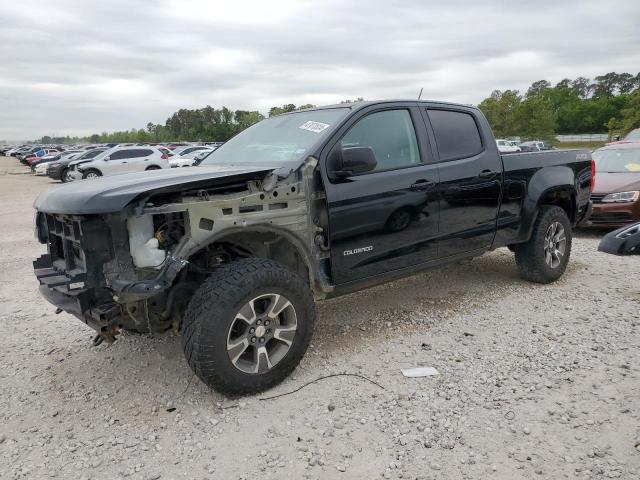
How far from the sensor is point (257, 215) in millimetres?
3352

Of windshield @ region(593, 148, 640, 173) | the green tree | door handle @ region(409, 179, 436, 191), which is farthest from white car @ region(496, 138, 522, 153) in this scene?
the green tree

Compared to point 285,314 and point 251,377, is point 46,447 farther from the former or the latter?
point 285,314

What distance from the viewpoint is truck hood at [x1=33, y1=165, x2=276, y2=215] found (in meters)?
2.84

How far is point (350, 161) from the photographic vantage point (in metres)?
3.56

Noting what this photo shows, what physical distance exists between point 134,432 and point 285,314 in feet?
3.73

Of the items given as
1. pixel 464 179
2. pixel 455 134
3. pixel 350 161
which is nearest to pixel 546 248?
pixel 464 179

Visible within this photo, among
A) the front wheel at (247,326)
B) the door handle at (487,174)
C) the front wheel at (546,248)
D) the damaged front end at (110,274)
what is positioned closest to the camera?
the damaged front end at (110,274)

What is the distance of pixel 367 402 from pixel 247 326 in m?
0.89

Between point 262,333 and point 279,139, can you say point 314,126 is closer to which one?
point 279,139

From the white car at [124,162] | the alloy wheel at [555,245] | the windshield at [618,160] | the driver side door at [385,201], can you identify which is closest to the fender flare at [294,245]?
the driver side door at [385,201]

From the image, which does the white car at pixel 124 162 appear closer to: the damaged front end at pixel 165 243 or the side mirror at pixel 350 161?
the damaged front end at pixel 165 243

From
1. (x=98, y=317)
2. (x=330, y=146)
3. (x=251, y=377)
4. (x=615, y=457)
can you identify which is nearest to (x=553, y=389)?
(x=615, y=457)

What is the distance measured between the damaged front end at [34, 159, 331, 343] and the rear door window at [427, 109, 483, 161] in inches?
58.1

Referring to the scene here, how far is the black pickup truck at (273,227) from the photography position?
9.91ft
